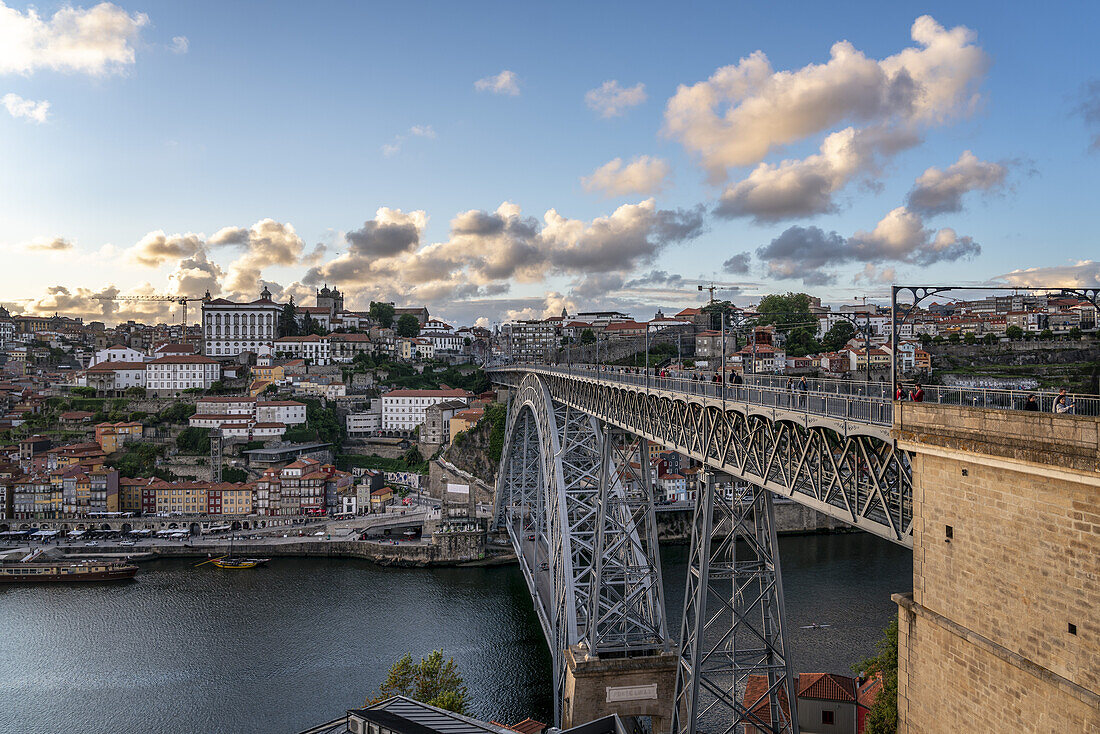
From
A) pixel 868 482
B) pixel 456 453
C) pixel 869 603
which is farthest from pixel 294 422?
pixel 868 482

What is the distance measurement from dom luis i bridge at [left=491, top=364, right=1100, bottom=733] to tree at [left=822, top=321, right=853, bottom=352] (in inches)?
1695

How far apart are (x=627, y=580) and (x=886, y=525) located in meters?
11.0

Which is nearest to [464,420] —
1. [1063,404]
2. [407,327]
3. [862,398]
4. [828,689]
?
[828,689]

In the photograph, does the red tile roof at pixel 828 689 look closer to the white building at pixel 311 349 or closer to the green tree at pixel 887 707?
the green tree at pixel 887 707

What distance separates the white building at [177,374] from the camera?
74938 mm

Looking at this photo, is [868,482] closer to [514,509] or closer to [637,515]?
[637,515]

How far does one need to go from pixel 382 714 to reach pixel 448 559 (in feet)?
106

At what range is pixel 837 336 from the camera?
58406 millimetres

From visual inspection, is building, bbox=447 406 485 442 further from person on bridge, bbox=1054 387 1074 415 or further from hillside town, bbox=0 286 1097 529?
person on bridge, bbox=1054 387 1074 415

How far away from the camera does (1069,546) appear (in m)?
5.47

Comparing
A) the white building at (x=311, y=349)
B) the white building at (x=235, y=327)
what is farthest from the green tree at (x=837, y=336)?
the white building at (x=235, y=327)

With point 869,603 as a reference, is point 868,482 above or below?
above

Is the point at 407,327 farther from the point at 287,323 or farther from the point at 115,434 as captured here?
the point at 115,434

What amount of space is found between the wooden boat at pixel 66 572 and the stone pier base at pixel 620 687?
34.0m
